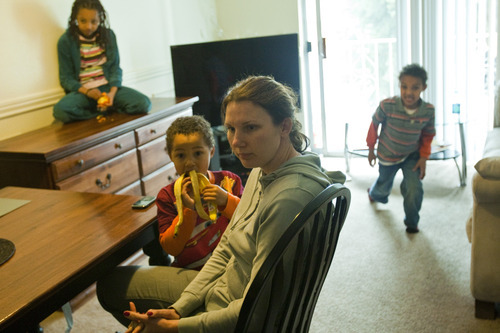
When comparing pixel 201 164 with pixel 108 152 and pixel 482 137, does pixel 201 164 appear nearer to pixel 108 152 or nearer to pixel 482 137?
pixel 108 152

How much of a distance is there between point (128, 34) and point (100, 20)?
0.59 m

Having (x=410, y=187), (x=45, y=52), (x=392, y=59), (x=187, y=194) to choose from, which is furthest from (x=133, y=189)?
(x=392, y=59)

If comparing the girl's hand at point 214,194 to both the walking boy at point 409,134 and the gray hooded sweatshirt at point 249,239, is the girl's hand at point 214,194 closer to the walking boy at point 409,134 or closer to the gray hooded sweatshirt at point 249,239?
the gray hooded sweatshirt at point 249,239

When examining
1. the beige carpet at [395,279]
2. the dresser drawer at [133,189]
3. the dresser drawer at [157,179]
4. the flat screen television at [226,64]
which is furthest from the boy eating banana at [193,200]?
the flat screen television at [226,64]

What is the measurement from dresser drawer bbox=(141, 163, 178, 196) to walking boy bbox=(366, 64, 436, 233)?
4.46 feet

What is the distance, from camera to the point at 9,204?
190cm

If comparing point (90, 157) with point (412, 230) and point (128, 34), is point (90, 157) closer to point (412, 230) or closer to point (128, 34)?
point (128, 34)

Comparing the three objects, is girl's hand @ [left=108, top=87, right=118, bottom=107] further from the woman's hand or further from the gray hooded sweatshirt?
the woman's hand

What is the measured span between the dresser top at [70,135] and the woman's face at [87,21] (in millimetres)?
526

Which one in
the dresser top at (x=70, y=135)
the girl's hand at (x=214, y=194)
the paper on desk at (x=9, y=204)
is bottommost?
the paper on desk at (x=9, y=204)

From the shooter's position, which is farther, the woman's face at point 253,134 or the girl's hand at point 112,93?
the girl's hand at point 112,93

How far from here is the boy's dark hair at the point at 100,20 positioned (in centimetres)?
317

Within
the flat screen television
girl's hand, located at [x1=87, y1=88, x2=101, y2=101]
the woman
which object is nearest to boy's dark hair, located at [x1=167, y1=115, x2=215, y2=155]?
the woman

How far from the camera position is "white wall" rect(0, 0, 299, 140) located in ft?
9.93
